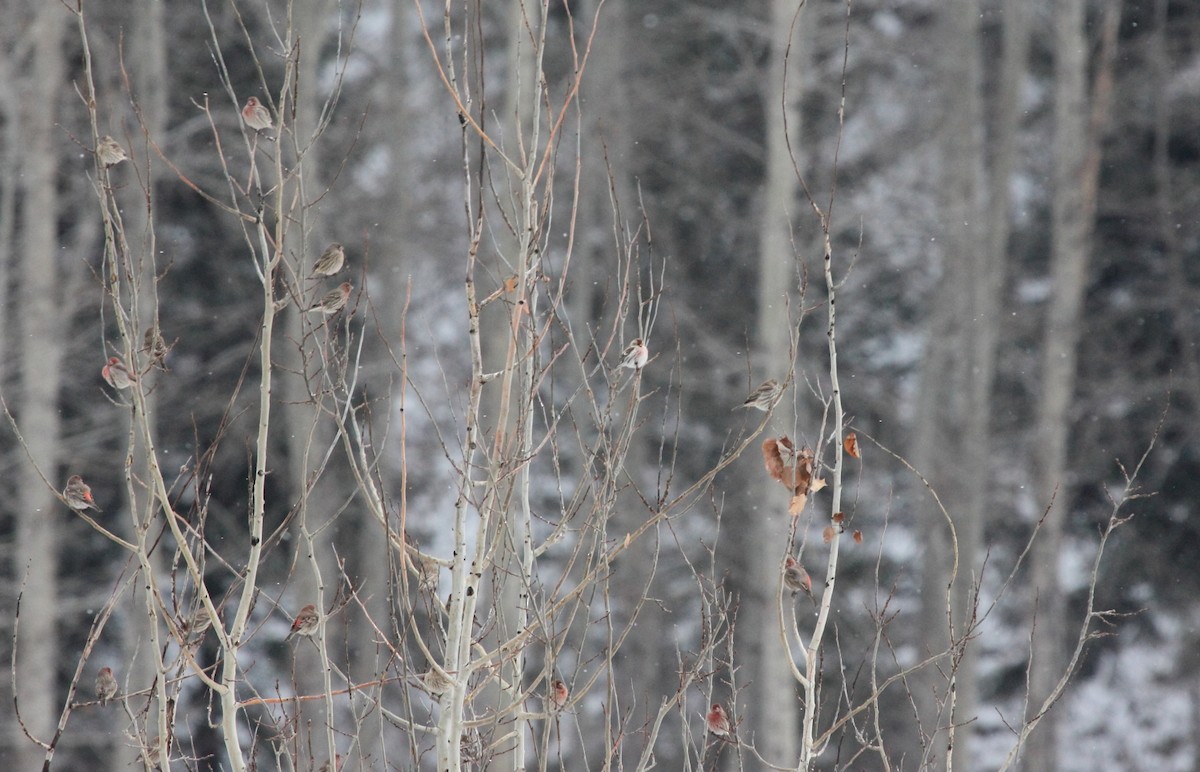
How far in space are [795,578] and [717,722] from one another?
36 centimetres

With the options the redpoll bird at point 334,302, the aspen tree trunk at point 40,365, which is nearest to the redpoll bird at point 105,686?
the redpoll bird at point 334,302

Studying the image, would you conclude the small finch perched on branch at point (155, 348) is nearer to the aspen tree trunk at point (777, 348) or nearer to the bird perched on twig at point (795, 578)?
the bird perched on twig at point (795, 578)

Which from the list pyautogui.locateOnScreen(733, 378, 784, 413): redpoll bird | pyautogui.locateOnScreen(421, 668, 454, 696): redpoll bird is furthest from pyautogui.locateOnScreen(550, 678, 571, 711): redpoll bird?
pyautogui.locateOnScreen(733, 378, 784, 413): redpoll bird

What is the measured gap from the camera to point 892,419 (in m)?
12.1

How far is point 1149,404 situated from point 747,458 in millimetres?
3570

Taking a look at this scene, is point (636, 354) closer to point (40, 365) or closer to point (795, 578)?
point (795, 578)

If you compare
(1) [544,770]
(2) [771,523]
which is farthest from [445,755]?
(2) [771,523]

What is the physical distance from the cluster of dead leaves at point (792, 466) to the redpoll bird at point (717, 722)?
46 cm

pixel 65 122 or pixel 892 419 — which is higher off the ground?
pixel 65 122

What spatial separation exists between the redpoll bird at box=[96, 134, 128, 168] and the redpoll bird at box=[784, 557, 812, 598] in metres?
1.62

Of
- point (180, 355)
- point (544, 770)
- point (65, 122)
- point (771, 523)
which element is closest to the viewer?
point (544, 770)

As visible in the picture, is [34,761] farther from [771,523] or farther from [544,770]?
[544,770]

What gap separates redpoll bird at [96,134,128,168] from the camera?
8.59 feet

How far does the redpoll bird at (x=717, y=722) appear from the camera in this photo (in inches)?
114
